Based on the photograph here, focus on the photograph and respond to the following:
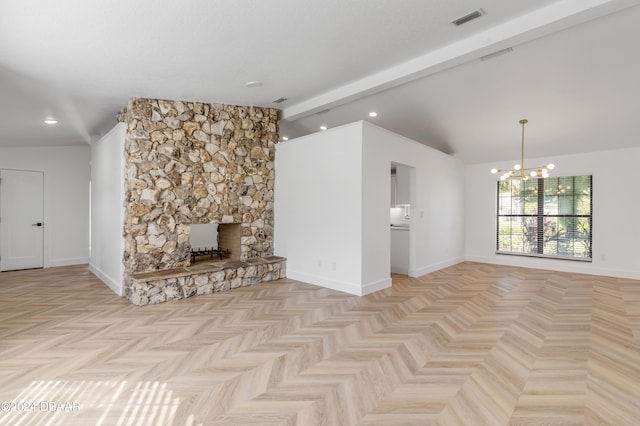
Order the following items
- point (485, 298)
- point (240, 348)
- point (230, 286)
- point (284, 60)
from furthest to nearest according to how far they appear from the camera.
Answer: point (230, 286) < point (485, 298) < point (284, 60) < point (240, 348)

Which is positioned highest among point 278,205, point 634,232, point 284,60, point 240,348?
point 284,60

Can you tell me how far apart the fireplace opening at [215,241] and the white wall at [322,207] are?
71cm

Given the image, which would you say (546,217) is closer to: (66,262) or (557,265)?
(557,265)

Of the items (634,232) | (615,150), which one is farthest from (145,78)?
(634,232)

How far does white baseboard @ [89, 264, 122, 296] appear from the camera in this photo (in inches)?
179

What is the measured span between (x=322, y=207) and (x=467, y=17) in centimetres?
299

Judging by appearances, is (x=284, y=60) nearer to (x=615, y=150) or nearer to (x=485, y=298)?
(x=485, y=298)

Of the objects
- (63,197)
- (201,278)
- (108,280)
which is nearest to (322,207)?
(201,278)

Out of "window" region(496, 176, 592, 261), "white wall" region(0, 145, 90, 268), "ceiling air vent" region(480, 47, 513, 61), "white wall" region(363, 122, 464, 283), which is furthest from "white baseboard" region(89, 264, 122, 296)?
"window" region(496, 176, 592, 261)

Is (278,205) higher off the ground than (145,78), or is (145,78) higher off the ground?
(145,78)

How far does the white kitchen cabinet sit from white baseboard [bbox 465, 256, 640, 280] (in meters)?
2.52

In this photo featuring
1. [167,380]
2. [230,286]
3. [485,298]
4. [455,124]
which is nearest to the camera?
[167,380]

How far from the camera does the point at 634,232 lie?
18.6 ft

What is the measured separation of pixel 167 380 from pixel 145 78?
3.40 metres
